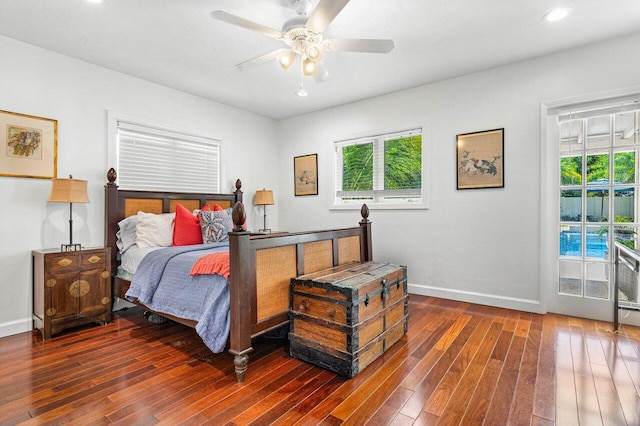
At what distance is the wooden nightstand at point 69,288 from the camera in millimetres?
2766

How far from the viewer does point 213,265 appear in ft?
7.51

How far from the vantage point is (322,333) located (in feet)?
7.34

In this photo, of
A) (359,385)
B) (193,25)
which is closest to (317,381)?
(359,385)

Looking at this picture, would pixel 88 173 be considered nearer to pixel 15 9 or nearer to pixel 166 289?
pixel 15 9

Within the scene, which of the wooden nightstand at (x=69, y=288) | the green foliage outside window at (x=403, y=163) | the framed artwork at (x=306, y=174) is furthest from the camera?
the framed artwork at (x=306, y=174)

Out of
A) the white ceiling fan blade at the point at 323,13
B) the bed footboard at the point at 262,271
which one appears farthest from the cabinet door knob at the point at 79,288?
the white ceiling fan blade at the point at 323,13

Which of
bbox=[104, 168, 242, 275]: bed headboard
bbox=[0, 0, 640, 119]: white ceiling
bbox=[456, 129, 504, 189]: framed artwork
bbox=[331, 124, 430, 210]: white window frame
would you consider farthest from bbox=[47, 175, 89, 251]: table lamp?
bbox=[456, 129, 504, 189]: framed artwork

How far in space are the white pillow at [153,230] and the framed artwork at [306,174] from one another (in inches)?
88.1

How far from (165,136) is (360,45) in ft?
9.46

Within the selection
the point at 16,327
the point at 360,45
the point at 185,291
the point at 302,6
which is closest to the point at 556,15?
the point at 360,45

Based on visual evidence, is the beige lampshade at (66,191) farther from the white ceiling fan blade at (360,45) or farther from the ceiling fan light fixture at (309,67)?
the white ceiling fan blade at (360,45)

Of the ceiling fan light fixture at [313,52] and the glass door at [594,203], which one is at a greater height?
the ceiling fan light fixture at [313,52]

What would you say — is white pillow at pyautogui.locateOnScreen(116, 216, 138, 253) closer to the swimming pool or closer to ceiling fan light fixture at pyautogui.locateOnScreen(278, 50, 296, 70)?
ceiling fan light fixture at pyautogui.locateOnScreen(278, 50, 296, 70)

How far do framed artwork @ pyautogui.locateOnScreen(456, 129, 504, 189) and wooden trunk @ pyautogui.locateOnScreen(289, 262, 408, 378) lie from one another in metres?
1.81
